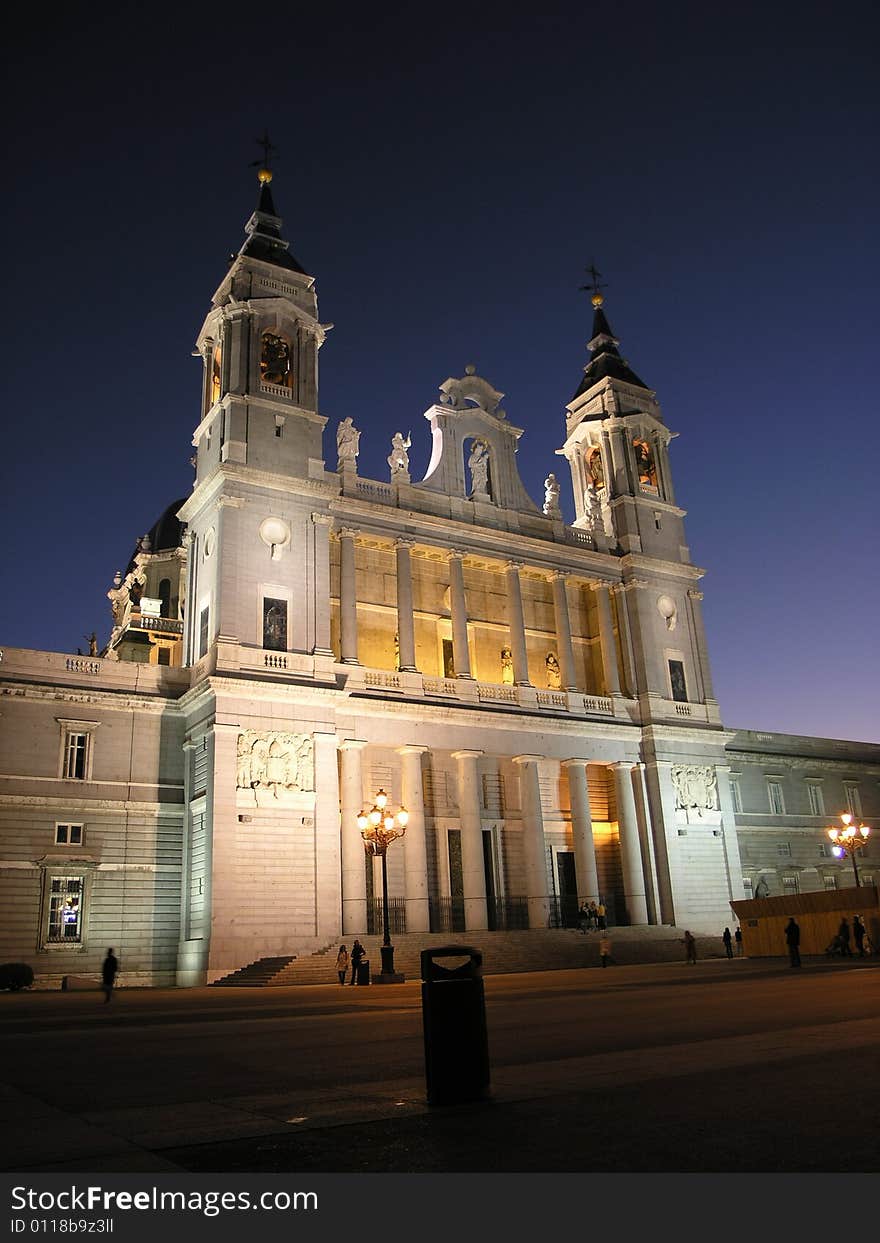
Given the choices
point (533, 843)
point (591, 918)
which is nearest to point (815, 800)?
point (591, 918)

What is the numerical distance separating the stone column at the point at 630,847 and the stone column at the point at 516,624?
19.8 ft

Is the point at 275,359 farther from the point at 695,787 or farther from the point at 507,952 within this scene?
the point at 695,787

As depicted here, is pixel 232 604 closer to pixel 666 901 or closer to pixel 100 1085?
pixel 666 901

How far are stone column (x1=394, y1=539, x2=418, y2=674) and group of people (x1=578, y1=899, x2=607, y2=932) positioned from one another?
12.0 metres

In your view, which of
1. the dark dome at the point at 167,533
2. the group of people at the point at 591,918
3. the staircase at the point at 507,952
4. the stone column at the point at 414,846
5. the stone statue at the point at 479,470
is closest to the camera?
the staircase at the point at 507,952

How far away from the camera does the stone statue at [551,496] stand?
48531mm

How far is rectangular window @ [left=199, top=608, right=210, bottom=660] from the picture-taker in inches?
1479

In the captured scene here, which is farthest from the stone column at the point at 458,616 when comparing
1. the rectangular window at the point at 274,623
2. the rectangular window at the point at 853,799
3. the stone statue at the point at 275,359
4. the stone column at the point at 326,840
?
the rectangular window at the point at 853,799

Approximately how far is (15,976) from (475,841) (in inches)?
669

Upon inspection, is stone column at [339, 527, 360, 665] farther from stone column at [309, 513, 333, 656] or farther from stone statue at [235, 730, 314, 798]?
stone statue at [235, 730, 314, 798]

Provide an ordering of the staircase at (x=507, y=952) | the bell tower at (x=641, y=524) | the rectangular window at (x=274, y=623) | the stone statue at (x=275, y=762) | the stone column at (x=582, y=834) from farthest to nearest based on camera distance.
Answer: the bell tower at (x=641, y=524), the stone column at (x=582, y=834), the rectangular window at (x=274, y=623), the stone statue at (x=275, y=762), the staircase at (x=507, y=952)

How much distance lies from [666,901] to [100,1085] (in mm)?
38168

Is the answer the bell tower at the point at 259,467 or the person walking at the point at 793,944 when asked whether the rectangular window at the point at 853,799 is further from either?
the bell tower at the point at 259,467

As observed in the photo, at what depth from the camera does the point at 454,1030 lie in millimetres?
6555
